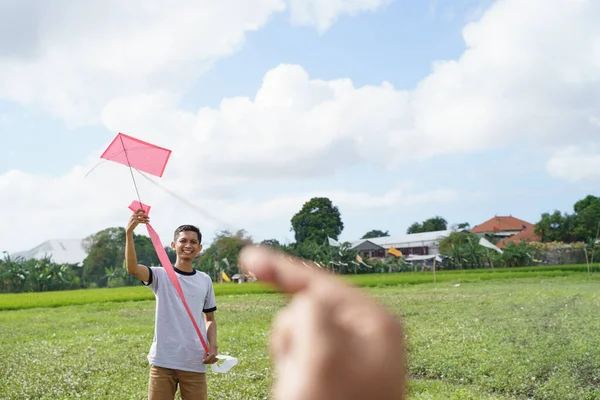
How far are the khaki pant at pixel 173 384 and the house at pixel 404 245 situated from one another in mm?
62034

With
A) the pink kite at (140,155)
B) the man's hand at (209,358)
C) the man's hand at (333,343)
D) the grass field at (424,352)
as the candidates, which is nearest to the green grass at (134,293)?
the grass field at (424,352)

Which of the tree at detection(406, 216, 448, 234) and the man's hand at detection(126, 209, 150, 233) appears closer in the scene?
the man's hand at detection(126, 209, 150, 233)

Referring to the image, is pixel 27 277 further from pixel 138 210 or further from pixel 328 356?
pixel 328 356

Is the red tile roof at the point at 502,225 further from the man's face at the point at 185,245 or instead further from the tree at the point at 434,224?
the man's face at the point at 185,245

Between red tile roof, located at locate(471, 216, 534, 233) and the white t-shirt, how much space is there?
269ft

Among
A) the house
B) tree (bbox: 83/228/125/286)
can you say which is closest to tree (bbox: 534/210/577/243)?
the house

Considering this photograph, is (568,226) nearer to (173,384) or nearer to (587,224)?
(587,224)

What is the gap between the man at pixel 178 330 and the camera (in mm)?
3947

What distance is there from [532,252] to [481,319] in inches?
1511

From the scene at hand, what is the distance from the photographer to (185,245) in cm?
414

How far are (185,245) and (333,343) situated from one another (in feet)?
11.9

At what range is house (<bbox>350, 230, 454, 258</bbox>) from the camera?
2653 inches

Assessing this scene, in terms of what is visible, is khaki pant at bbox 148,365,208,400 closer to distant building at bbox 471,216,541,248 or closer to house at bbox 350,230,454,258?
house at bbox 350,230,454,258

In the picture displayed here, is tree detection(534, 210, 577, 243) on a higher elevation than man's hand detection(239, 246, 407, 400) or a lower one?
higher
